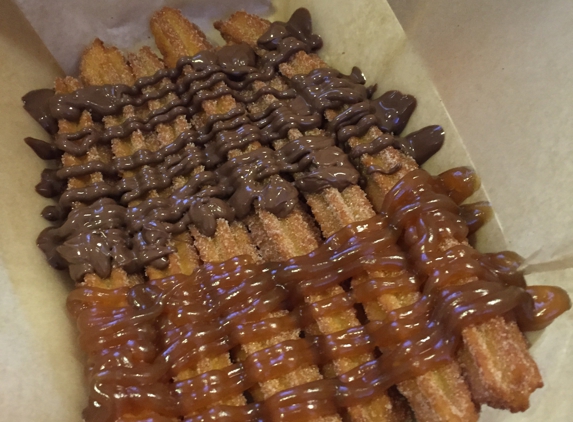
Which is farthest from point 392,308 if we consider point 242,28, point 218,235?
point 242,28

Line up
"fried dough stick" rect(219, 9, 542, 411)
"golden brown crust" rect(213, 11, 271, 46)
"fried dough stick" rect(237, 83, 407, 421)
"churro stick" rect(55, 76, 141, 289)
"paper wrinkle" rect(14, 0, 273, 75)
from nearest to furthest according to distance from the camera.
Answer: "fried dough stick" rect(219, 9, 542, 411) < "fried dough stick" rect(237, 83, 407, 421) < "churro stick" rect(55, 76, 141, 289) < "paper wrinkle" rect(14, 0, 273, 75) < "golden brown crust" rect(213, 11, 271, 46)

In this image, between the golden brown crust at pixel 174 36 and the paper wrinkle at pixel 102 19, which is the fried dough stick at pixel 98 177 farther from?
the golden brown crust at pixel 174 36

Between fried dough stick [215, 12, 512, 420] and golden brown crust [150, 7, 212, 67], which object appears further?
golden brown crust [150, 7, 212, 67]

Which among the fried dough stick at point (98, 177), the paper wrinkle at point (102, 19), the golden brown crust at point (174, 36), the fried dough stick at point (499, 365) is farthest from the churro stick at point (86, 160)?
the fried dough stick at point (499, 365)

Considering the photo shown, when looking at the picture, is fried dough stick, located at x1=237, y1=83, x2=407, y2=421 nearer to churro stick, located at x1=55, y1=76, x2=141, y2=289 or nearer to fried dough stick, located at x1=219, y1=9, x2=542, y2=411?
fried dough stick, located at x1=219, y1=9, x2=542, y2=411

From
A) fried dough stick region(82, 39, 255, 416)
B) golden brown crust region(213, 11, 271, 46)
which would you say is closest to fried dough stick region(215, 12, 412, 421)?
fried dough stick region(82, 39, 255, 416)

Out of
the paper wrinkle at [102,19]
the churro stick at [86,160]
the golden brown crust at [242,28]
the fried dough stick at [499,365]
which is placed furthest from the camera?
the golden brown crust at [242,28]

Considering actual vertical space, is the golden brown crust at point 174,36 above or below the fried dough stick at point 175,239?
above

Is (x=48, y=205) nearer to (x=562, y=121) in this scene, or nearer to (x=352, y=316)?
(x=352, y=316)
